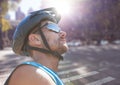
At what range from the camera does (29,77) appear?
6.70 feet

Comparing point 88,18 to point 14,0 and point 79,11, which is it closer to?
point 79,11

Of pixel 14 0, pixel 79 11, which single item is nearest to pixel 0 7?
pixel 14 0

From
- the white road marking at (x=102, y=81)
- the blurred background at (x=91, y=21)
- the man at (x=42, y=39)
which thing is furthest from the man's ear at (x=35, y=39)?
the blurred background at (x=91, y=21)

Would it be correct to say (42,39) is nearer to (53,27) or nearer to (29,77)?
(53,27)

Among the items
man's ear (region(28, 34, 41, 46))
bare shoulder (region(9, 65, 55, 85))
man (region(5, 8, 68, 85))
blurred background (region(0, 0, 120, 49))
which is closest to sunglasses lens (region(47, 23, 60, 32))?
man (region(5, 8, 68, 85))

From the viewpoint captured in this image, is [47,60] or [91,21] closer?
[47,60]

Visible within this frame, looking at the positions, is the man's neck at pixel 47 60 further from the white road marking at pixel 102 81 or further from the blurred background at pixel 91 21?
the blurred background at pixel 91 21

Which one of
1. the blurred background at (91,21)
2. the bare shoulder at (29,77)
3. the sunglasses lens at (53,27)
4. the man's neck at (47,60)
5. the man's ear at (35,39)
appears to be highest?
the sunglasses lens at (53,27)

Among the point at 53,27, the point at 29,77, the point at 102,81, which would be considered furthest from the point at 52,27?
the point at 102,81

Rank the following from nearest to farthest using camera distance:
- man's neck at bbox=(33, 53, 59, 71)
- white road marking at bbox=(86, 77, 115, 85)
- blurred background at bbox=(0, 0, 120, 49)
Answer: man's neck at bbox=(33, 53, 59, 71) → white road marking at bbox=(86, 77, 115, 85) → blurred background at bbox=(0, 0, 120, 49)

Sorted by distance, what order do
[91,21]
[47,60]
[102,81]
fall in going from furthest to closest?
[91,21] → [102,81] → [47,60]

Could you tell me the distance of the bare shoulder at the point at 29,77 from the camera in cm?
204

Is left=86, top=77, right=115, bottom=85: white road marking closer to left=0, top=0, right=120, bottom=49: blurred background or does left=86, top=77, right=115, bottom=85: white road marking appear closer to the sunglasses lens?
the sunglasses lens

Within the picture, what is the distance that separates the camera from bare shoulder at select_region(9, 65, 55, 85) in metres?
2.04
